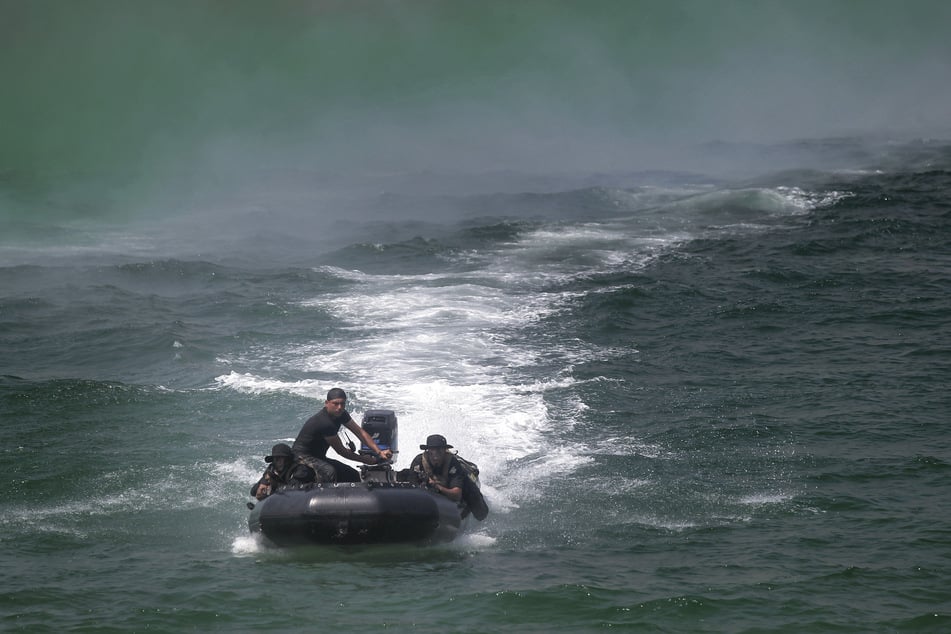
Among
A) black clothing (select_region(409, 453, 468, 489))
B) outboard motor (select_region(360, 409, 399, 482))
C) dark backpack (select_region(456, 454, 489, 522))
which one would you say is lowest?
dark backpack (select_region(456, 454, 489, 522))

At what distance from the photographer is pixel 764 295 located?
75.6ft

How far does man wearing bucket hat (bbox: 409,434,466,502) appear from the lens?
39.8 ft

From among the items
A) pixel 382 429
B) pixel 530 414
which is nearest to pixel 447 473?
pixel 382 429

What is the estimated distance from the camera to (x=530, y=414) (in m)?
16.5

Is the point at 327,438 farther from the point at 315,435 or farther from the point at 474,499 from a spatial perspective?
the point at 474,499

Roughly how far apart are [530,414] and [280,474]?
17.8 ft

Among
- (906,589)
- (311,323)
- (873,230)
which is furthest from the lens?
(873,230)

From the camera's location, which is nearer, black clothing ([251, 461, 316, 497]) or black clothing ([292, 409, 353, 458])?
black clothing ([251, 461, 316, 497])

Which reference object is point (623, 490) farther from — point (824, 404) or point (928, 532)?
point (824, 404)

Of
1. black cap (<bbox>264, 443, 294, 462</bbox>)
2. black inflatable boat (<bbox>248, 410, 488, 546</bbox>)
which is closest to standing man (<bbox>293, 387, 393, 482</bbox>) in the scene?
black cap (<bbox>264, 443, 294, 462</bbox>)

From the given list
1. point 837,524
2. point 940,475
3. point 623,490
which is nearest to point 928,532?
point 837,524

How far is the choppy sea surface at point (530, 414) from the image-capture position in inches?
413

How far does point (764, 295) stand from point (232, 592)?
15456 millimetres

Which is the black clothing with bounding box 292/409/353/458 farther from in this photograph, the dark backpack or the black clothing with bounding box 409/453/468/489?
the dark backpack
